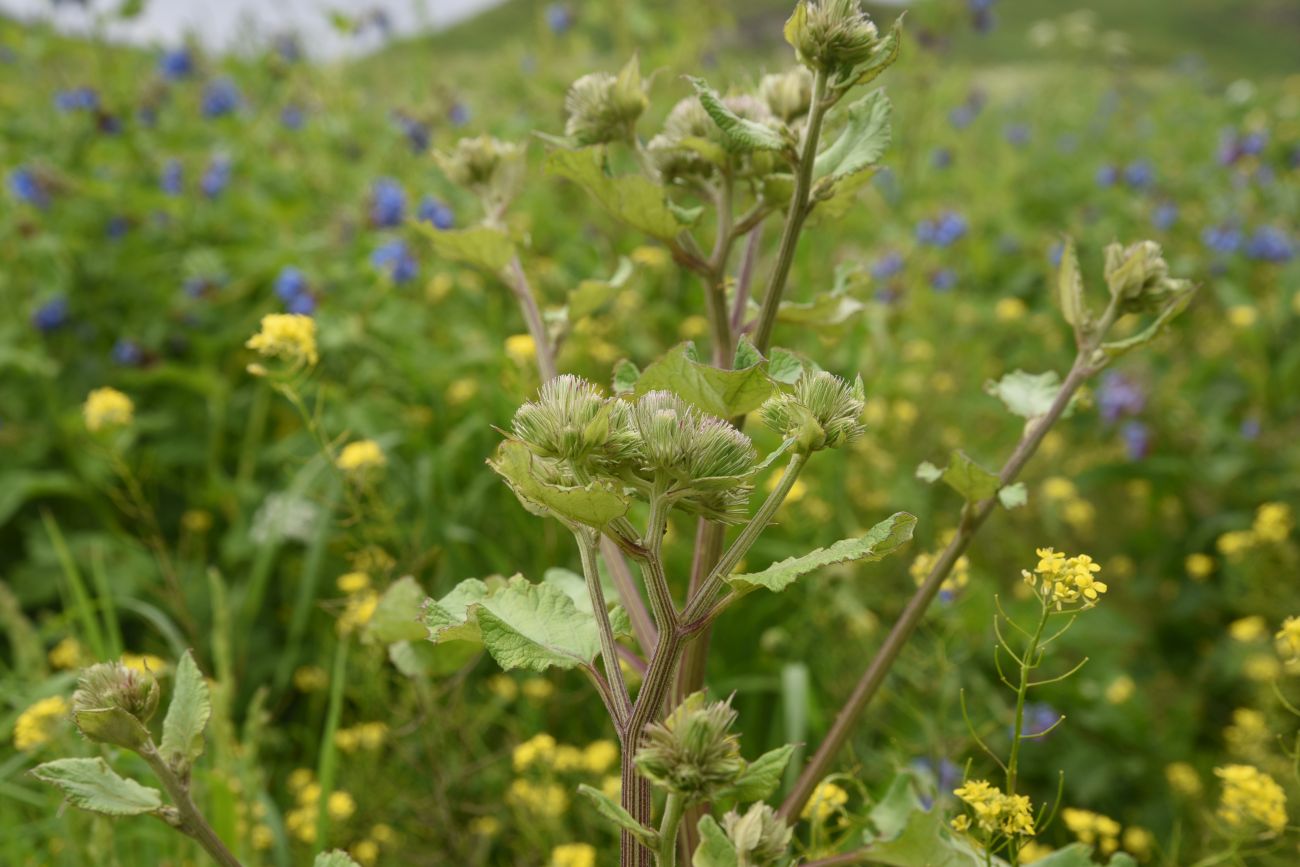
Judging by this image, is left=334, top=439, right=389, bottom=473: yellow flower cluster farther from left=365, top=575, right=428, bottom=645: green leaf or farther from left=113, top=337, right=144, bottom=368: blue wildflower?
left=113, top=337, right=144, bottom=368: blue wildflower

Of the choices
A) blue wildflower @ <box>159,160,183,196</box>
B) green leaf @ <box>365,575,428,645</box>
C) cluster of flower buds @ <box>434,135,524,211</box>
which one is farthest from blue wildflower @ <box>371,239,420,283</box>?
green leaf @ <box>365,575,428,645</box>

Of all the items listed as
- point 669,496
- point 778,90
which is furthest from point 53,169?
point 669,496

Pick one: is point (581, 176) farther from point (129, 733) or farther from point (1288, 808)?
point (1288, 808)

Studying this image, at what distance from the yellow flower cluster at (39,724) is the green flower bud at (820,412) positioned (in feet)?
3.82

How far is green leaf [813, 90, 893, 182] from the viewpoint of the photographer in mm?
1054

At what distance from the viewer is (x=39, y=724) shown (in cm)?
154

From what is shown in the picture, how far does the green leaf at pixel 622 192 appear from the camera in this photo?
110 centimetres

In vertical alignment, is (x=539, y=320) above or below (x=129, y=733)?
above

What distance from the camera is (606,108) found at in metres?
1.18

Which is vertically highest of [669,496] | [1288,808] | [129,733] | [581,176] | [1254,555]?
[581,176]

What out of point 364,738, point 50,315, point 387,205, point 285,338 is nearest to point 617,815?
point 285,338

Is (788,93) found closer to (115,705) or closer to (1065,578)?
(1065,578)

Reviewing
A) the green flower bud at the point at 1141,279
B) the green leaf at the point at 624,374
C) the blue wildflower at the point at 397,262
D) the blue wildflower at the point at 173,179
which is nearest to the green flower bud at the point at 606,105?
the green leaf at the point at 624,374

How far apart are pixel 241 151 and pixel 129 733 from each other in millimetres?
3980
